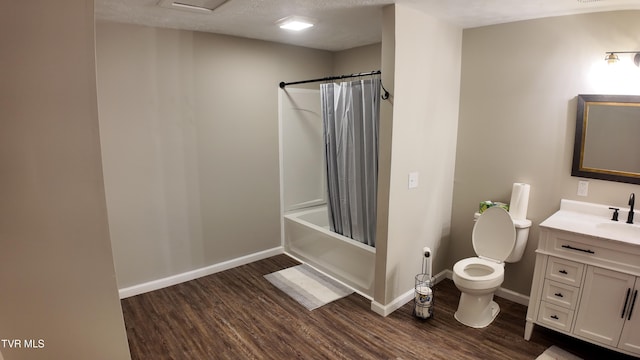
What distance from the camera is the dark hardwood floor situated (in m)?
2.42

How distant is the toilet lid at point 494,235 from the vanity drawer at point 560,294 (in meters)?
0.42

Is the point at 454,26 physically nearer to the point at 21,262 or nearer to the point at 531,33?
the point at 531,33

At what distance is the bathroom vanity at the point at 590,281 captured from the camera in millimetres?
2125

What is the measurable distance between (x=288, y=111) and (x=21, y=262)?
296 centimetres

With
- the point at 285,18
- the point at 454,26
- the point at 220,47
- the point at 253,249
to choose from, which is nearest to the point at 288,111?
the point at 220,47

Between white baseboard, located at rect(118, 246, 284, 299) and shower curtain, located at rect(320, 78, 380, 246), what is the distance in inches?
37.8

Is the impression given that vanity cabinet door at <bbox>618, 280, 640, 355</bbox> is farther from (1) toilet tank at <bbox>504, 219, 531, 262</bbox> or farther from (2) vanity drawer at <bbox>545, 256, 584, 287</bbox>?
(1) toilet tank at <bbox>504, 219, 531, 262</bbox>

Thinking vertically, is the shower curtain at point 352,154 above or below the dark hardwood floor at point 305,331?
above

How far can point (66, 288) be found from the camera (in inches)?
53.8

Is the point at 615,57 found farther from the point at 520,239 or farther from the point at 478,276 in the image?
the point at 478,276

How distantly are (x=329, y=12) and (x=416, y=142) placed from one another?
121cm

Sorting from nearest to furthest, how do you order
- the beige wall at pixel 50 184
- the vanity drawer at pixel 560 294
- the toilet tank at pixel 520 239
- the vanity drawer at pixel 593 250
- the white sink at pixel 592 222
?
the beige wall at pixel 50 184 < the vanity drawer at pixel 593 250 < the white sink at pixel 592 222 < the vanity drawer at pixel 560 294 < the toilet tank at pixel 520 239

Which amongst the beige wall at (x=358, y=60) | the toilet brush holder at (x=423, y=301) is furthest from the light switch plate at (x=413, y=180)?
the beige wall at (x=358, y=60)

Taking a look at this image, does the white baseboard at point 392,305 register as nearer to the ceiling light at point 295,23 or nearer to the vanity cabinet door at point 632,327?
the vanity cabinet door at point 632,327
